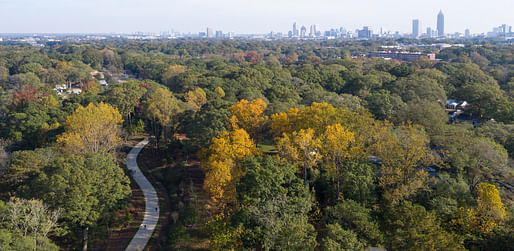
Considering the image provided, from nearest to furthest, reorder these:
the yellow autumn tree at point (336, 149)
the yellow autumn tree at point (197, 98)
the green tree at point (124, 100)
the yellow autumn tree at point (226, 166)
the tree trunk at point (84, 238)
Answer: the tree trunk at point (84, 238), the yellow autumn tree at point (226, 166), the yellow autumn tree at point (336, 149), the green tree at point (124, 100), the yellow autumn tree at point (197, 98)

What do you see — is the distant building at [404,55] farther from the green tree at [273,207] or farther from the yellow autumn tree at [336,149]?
the green tree at [273,207]

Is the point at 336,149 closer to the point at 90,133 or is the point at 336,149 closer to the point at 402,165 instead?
the point at 402,165

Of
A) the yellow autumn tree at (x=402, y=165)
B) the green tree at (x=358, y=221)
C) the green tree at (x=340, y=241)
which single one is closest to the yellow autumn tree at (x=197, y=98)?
the yellow autumn tree at (x=402, y=165)

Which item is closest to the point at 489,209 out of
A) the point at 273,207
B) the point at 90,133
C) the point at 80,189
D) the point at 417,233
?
the point at 417,233

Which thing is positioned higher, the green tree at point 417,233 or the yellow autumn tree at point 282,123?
the yellow autumn tree at point 282,123

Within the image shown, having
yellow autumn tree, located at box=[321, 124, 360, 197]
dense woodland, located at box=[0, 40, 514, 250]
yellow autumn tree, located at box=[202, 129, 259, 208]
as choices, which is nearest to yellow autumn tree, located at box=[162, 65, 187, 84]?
dense woodland, located at box=[0, 40, 514, 250]

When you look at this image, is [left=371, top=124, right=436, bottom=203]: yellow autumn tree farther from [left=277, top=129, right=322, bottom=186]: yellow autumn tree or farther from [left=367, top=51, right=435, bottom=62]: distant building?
[left=367, top=51, right=435, bottom=62]: distant building

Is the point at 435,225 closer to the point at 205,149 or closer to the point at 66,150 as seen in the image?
the point at 205,149
